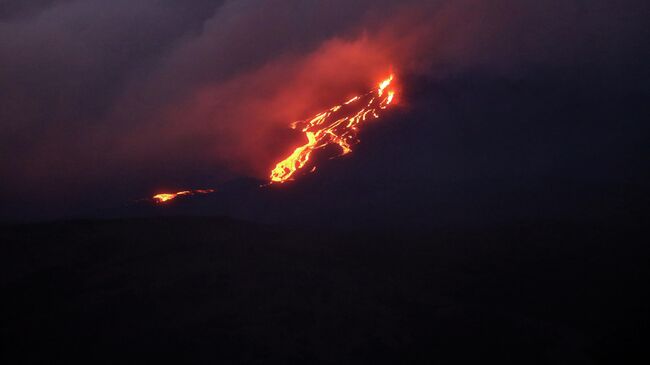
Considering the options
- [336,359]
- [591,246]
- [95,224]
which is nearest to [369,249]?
[591,246]

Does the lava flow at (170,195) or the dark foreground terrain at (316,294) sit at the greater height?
the lava flow at (170,195)

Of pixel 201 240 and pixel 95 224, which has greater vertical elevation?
pixel 95 224

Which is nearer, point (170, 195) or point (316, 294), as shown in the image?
point (316, 294)

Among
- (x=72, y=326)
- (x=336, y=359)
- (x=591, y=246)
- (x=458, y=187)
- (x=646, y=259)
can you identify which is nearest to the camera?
(x=336, y=359)

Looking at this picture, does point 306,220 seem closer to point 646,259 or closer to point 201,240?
point 201,240

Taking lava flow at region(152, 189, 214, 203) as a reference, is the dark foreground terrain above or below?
below

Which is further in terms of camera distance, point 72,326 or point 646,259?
point 646,259

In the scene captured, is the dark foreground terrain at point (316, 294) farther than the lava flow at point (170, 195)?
No

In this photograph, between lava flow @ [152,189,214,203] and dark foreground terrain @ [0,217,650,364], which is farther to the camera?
lava flow @ [152,189,214,203]
